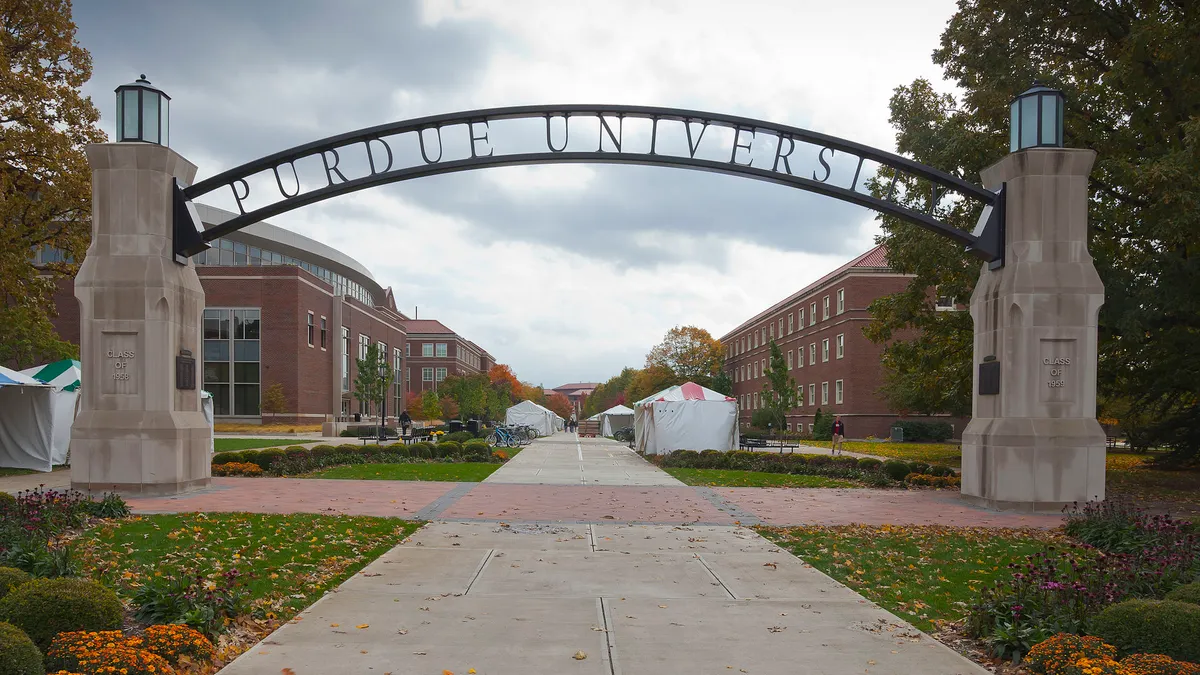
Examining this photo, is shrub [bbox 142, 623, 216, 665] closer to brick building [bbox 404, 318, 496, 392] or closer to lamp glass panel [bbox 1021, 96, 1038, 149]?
lamp glass panel [bbox 1021, 96, 1038, 149]

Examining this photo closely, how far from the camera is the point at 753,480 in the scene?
20359mm

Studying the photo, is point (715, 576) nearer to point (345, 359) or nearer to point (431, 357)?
point (345, 359)

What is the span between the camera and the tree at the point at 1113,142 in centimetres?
1761

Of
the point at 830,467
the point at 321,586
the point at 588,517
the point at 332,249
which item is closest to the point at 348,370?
the point at 332,249

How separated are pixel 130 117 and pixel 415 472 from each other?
987 centimetres

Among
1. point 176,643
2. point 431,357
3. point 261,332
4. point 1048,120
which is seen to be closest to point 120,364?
point 176,643

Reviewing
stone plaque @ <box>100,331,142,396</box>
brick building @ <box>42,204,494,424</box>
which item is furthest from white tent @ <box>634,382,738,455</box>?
brick building @ <box>42,204,494,424</box>

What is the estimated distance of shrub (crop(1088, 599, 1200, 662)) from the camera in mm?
5074

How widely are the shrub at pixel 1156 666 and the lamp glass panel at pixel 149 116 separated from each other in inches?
591

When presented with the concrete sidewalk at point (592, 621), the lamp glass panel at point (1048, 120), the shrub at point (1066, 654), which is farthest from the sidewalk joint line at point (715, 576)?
the lamp glass panel at point (1048, 120)

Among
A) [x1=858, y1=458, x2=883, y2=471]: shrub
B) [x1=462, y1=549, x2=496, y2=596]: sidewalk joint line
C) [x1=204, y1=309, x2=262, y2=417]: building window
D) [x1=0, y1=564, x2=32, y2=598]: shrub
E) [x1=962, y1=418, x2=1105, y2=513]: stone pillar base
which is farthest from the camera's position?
[x1=204, y1=309, x2=262, y2=417]: building window

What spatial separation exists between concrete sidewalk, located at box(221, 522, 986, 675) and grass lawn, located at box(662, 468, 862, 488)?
384 inches

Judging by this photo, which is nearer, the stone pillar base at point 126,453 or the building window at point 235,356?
the stone pillar base at point 126,453

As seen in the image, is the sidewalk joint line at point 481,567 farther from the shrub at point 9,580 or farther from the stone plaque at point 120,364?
the stone plaque at point 120,364
